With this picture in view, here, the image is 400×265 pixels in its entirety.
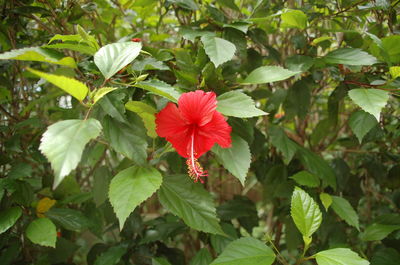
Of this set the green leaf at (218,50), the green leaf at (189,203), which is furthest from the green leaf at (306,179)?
the green leaf at (218,50)

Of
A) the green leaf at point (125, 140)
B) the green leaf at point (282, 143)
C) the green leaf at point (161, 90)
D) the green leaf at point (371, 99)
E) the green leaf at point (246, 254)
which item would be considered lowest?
the green leaf at point (246, 254)

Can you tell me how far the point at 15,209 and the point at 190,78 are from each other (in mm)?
561

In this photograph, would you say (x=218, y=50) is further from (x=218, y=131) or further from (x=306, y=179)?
(x=306, y=179)

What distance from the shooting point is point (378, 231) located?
944 millimetres

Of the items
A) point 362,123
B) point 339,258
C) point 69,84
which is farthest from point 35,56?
point 362,123

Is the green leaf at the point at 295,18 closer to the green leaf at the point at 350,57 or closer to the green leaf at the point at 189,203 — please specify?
the green leaf at the point at 350,57

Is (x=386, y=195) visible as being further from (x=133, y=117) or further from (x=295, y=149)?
(x=133, y=117)

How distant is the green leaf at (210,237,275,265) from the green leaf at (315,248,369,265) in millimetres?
103

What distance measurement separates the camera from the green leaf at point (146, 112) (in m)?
0.69

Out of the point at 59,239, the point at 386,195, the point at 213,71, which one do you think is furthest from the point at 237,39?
the point at 386,195

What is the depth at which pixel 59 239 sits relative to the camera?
1.04m

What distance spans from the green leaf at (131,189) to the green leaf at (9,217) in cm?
33

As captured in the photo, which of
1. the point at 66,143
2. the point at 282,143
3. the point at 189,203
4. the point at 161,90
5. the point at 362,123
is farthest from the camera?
the point at 282,143

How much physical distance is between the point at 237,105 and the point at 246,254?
330 millimetres
